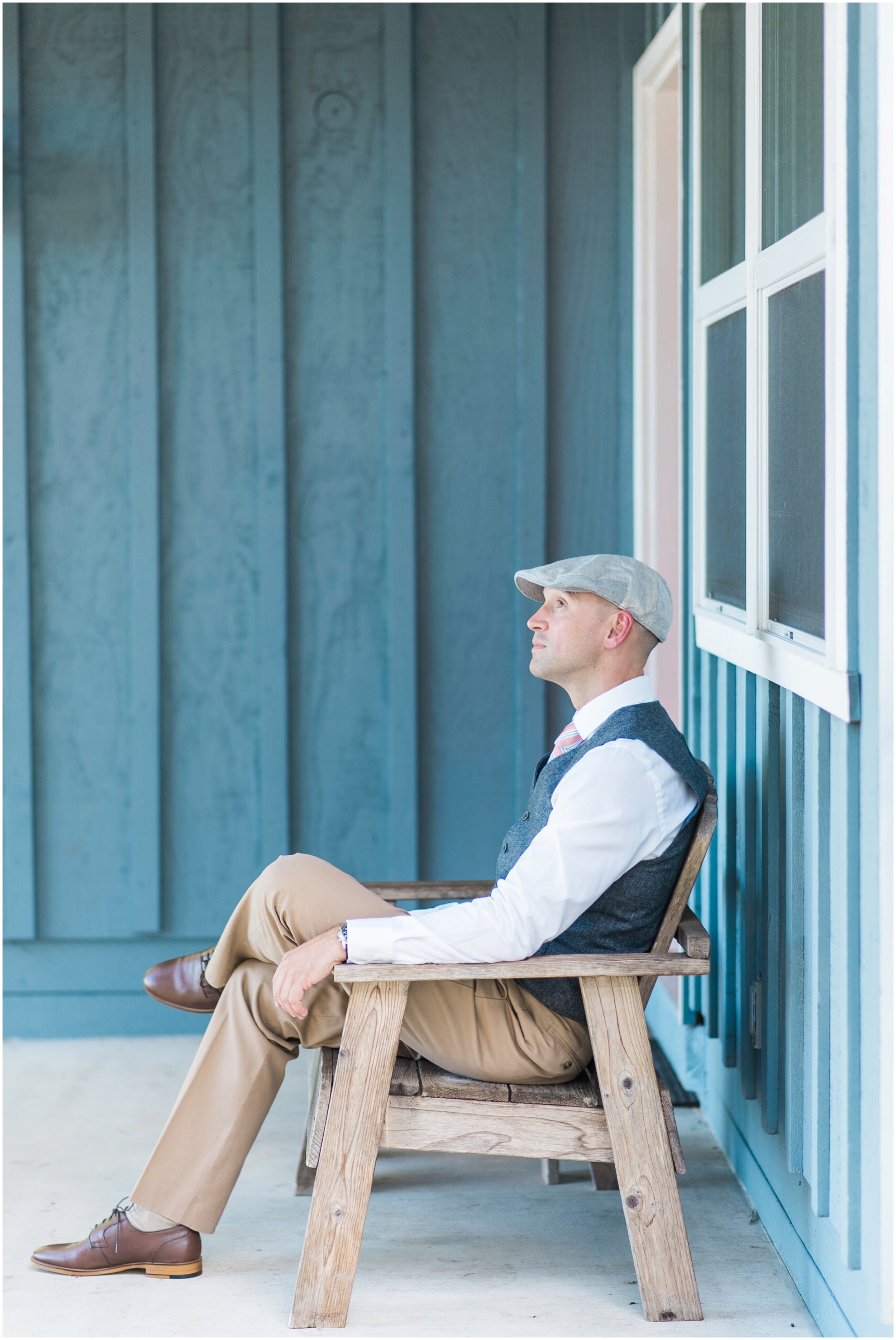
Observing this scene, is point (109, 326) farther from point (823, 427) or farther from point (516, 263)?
point (823, 427)

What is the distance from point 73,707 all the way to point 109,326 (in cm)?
107

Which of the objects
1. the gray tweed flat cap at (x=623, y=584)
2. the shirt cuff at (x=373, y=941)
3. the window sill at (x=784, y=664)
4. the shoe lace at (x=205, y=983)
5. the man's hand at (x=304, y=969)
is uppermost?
the gray tweed flat cap at (x=623, y=584)

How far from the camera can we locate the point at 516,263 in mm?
3717

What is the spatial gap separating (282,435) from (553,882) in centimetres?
193

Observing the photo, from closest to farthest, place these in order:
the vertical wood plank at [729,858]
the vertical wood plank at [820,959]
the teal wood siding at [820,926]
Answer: the teal wood siding at [820,926]
the vertical wood plank at [820,959]
the vertical wood plank at [729,858]

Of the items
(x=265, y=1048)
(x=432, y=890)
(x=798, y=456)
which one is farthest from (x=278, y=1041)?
(x=798, y=456)

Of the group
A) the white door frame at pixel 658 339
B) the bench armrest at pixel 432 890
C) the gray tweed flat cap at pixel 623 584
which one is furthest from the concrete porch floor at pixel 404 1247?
the white door frame at pixel 658 339

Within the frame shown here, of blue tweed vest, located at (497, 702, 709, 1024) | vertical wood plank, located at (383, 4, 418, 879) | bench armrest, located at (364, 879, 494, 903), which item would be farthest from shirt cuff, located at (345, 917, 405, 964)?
vertical wood plank, located at (383, 4, 418, 879)

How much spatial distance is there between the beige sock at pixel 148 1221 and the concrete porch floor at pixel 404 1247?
101mm

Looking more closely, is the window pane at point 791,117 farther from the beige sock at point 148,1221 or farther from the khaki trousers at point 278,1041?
the beige sock at point 148,1221

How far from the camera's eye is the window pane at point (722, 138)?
2760 millimetres

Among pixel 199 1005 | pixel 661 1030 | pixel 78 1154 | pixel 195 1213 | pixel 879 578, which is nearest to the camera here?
pixel 879 578

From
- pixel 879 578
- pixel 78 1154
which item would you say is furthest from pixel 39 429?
pixel 879 578

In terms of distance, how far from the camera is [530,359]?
12.2 feet
